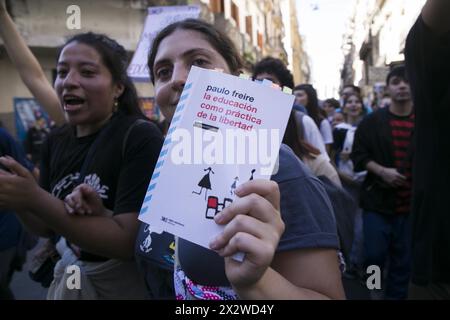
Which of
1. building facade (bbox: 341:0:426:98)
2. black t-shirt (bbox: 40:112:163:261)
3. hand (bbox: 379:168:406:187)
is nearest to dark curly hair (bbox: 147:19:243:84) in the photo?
black t-shirt (bbox: 40:112:163:261)

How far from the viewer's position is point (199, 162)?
0.87 metres

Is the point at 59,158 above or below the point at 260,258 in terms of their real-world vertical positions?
above

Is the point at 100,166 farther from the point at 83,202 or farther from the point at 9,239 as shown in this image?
the point at 9,239

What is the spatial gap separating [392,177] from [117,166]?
8.08ft

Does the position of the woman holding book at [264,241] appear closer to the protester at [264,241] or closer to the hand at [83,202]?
the protester at [264,241]

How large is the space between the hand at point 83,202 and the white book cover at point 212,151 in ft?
1.84

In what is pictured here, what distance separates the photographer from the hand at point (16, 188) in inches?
48.5

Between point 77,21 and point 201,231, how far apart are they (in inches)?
66.2

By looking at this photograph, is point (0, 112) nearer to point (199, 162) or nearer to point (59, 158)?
point (59, 158)

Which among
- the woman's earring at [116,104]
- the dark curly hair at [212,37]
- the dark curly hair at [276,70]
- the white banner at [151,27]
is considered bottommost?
the woman's earring at [116,104]

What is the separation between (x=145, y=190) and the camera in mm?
1543

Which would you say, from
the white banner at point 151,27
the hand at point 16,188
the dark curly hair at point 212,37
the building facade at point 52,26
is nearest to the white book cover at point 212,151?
the dark curly hair at point 212,37

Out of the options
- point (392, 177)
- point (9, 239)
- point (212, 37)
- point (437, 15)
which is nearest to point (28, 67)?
point (9, 239)
